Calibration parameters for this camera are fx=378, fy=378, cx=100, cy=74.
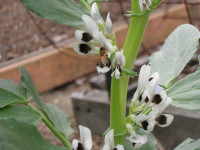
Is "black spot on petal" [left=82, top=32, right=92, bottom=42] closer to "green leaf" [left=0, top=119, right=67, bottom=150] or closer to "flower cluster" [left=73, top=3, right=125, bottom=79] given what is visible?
"flower cluster" [left=73, top=3, right=125, bottom=79]

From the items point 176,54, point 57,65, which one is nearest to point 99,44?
point 176,54

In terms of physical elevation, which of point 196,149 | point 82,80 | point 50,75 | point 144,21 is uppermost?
point 144,21

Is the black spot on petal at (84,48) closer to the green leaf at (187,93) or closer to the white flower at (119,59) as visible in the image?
the white flower at (119,59)

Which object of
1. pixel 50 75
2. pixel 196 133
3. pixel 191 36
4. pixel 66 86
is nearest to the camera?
pixel 191 36

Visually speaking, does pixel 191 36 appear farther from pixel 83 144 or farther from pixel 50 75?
pixel 50 75

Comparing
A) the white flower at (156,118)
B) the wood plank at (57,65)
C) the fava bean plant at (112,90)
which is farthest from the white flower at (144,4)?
the wood plank at (57,65)

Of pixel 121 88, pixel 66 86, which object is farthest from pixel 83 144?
pixel 66 86

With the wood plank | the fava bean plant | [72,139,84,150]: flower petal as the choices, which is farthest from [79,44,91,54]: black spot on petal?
the wood plank
